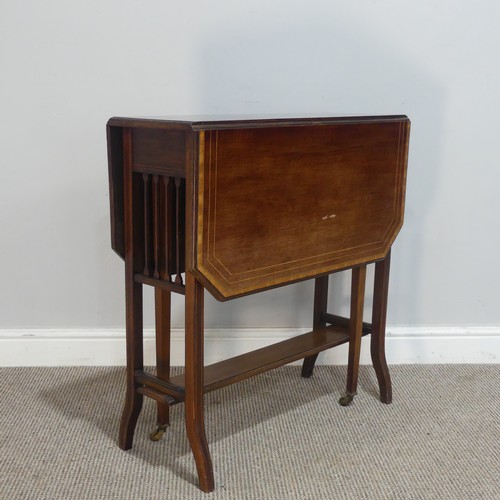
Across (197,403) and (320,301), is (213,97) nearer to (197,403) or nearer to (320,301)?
(320,301)

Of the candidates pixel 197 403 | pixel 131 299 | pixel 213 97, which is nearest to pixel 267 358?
pixel 197 403

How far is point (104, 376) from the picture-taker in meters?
2.76

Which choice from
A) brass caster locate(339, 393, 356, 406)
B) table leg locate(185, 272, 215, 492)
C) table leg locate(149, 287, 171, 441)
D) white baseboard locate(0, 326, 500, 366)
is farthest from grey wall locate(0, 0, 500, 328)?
table leg locate(185, 272, 215, 492)

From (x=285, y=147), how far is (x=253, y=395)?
3.25 ft

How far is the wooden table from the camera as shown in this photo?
184 centimetres

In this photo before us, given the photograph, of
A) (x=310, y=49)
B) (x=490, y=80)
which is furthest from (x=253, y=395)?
(x=490, y=80)

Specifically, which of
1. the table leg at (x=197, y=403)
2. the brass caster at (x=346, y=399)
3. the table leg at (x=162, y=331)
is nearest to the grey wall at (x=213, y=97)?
the brass caster at (x=346, y=399)

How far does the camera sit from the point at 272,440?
89.6 inches

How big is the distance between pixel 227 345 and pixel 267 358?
0.62 metres

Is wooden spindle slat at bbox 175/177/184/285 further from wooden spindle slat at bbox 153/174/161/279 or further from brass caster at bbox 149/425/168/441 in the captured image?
brass caster at bbox 149/425/168/441

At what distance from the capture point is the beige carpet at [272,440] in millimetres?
2018

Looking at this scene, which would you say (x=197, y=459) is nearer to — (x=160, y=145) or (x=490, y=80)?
(x=160, y=145)

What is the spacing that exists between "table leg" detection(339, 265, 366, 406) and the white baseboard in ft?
1.26

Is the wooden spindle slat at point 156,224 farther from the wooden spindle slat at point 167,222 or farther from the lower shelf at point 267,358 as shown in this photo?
the lower shelf at point 267,358
